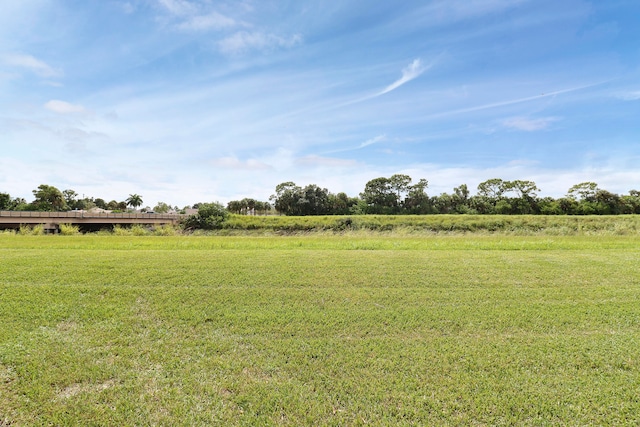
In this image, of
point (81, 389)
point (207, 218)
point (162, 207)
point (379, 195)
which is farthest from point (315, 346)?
point (162, 207)

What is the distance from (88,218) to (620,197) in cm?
9110

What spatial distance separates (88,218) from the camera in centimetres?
4897

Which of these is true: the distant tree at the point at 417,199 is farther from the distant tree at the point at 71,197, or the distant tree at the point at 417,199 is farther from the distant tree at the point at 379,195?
the distant tree at the point at 71,197

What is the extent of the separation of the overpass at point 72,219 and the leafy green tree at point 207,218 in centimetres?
452

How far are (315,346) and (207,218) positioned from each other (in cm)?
4440

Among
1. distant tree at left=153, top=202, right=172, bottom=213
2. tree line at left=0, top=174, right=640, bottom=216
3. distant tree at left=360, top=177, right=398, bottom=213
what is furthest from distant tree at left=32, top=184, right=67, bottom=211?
distant tree at left=360, top=177, right=398, bottom=213

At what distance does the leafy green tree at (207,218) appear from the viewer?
45.7 meters

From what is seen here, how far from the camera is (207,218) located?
4656cm

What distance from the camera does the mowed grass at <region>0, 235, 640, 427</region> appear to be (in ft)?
12.2

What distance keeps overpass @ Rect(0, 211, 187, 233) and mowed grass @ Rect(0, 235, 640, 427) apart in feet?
141

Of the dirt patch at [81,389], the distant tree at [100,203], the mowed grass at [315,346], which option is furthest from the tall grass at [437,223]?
the distant tree at [100,203]

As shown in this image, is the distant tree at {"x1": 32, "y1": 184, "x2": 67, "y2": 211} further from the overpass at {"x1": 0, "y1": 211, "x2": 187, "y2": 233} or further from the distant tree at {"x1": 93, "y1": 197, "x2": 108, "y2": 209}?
the distant tree at {"x1": 93, "y1": 197, "x2": 108, "y2": 209}

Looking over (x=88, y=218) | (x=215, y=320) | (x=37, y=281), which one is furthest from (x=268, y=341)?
(x=88, y=218)

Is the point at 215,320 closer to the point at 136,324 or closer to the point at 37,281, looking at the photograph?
the point at 136,324
